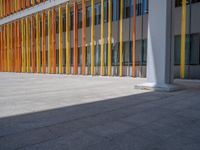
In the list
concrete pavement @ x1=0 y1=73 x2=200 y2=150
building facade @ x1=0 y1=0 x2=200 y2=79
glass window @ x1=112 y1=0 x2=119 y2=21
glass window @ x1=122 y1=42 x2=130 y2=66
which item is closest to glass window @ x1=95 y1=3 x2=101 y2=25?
building facade @ x1=0 y1=0 x2=200 y2=79

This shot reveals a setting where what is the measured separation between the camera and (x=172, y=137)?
365 cm

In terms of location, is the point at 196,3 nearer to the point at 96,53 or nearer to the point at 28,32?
the point at 96,53

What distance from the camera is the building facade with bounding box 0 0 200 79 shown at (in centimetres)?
1809

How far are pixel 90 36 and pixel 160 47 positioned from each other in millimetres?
16511

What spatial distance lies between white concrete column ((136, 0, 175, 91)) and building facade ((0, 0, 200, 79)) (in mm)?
376

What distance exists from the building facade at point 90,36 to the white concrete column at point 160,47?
38 cm

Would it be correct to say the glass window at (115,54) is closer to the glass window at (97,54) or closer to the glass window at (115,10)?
the glass window at (97,54)

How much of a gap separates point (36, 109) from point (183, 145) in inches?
156

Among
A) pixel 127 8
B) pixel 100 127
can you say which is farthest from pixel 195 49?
pixel 100 127

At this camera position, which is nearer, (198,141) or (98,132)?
(198,141)

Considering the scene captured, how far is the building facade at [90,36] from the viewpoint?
59.4 feet

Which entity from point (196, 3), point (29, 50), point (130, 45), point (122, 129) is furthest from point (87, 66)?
point (122, 129)

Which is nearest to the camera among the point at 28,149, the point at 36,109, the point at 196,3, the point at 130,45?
the point at 28,149

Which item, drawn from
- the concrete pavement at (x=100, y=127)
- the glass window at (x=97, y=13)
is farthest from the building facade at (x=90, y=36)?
the concrete pavement at (x=100, y=127)
